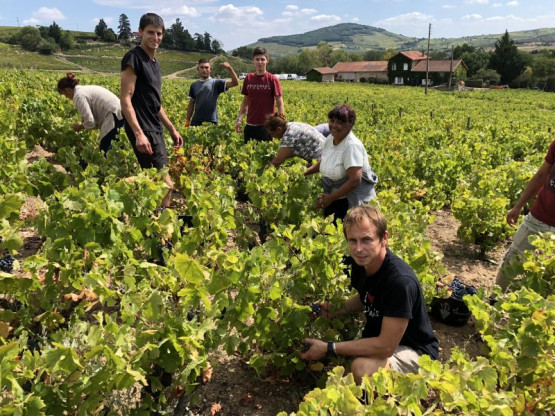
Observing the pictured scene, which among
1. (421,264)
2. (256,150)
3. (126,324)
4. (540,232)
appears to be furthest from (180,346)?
(256,150)

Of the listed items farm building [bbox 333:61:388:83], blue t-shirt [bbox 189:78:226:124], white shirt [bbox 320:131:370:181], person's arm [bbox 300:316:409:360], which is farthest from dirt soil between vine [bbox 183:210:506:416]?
farm building [bbox 333:61:388:83]

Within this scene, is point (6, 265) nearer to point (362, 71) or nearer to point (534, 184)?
point (534, 184)

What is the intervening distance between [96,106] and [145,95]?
1414 millimetres

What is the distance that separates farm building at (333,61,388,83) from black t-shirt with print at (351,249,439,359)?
75089 millimetres

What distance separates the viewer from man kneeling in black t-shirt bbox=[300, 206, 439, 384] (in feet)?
7.59

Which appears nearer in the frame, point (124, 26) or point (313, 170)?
point (313, 170)

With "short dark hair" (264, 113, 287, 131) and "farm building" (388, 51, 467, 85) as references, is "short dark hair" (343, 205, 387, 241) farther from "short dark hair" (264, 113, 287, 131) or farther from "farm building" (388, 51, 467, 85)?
"farm building" (388, 51, 467, 85)

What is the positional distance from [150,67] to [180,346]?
309 cm

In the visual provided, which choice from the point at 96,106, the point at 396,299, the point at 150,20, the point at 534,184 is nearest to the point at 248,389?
the point at 396,299

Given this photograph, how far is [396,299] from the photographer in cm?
229

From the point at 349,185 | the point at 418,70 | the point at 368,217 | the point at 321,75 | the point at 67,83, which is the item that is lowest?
the point at 349,185

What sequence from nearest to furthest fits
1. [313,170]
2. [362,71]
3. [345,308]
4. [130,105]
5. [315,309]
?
[345,308], [315,309], [130,105], [313,170], [362,71]

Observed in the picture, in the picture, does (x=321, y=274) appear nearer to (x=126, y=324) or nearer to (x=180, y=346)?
(x=180, y=346)

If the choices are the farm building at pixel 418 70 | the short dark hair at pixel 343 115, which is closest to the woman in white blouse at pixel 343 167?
the short dark hair at pixel 343 115
